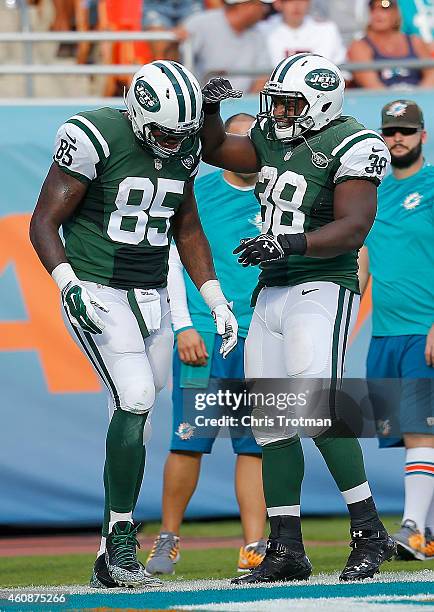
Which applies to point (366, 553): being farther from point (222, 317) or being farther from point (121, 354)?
point (121, 354)

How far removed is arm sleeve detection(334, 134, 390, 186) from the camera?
4.30 metres

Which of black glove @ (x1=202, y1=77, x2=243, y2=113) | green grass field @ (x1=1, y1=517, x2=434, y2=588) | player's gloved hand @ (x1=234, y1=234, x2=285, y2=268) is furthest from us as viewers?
green grass field @ (x1=1, y1=517, x2=434, y2=588)

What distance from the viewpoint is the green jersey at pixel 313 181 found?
14.2 ft

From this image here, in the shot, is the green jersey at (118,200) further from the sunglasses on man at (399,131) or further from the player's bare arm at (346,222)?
the sunglasses on man at (399,131)

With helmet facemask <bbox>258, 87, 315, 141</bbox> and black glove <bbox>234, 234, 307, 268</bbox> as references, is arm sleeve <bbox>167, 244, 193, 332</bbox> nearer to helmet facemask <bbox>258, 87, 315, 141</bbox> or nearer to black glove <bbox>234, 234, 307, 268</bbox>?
helmet facemask <bbox>258, 87, 315, 141</bbox>

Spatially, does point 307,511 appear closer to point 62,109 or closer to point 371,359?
point 371,359

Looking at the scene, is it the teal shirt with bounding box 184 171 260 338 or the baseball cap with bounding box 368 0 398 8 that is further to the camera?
the baseball cap with bounding box 368 0 398 8

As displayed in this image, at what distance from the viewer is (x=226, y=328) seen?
4586mm

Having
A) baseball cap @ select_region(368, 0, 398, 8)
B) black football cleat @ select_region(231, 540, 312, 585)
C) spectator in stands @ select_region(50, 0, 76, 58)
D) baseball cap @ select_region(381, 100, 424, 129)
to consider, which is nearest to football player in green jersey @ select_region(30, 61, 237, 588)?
black football cleat @ select_region(231, 540, 312, 585)

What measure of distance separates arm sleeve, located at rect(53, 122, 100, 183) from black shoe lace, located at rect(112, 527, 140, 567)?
4.15 ft

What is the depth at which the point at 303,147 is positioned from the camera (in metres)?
4.45

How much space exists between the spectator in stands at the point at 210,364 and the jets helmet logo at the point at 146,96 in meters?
1.30

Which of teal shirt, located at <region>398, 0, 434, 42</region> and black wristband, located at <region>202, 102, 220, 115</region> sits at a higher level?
teal shirt, located at <region>398, 0, 434, 42</region>

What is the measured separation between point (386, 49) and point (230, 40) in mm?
1052
